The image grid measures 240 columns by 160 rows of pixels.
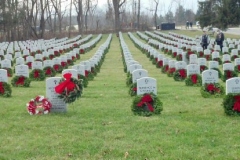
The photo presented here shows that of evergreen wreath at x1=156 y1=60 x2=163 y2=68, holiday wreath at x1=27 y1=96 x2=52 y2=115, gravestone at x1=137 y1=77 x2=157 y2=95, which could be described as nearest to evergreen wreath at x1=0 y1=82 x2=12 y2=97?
holiday wreath at x1=27 y1=96 x2=52 y2=115

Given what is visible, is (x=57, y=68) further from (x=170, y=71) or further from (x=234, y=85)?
(x=234, y=85)

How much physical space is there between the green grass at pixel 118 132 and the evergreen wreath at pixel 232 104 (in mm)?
207

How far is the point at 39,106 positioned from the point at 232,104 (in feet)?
13.8

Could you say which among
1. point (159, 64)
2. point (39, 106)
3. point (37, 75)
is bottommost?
point (159, 64)

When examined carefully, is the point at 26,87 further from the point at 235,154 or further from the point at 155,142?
the point at 235,154

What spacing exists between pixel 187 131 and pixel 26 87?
Result: 28.7 feet

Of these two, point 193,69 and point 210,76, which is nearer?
point 210,76

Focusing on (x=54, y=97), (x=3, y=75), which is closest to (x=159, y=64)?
(x=3, y=75)

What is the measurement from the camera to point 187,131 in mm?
8602

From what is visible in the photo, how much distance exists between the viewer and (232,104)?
390 inches

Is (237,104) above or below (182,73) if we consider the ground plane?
above

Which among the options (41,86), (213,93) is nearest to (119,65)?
(41,86)

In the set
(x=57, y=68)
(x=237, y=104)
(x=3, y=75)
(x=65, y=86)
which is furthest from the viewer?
(x=57, y=68)

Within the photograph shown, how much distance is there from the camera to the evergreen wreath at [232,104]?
32.3 ft
